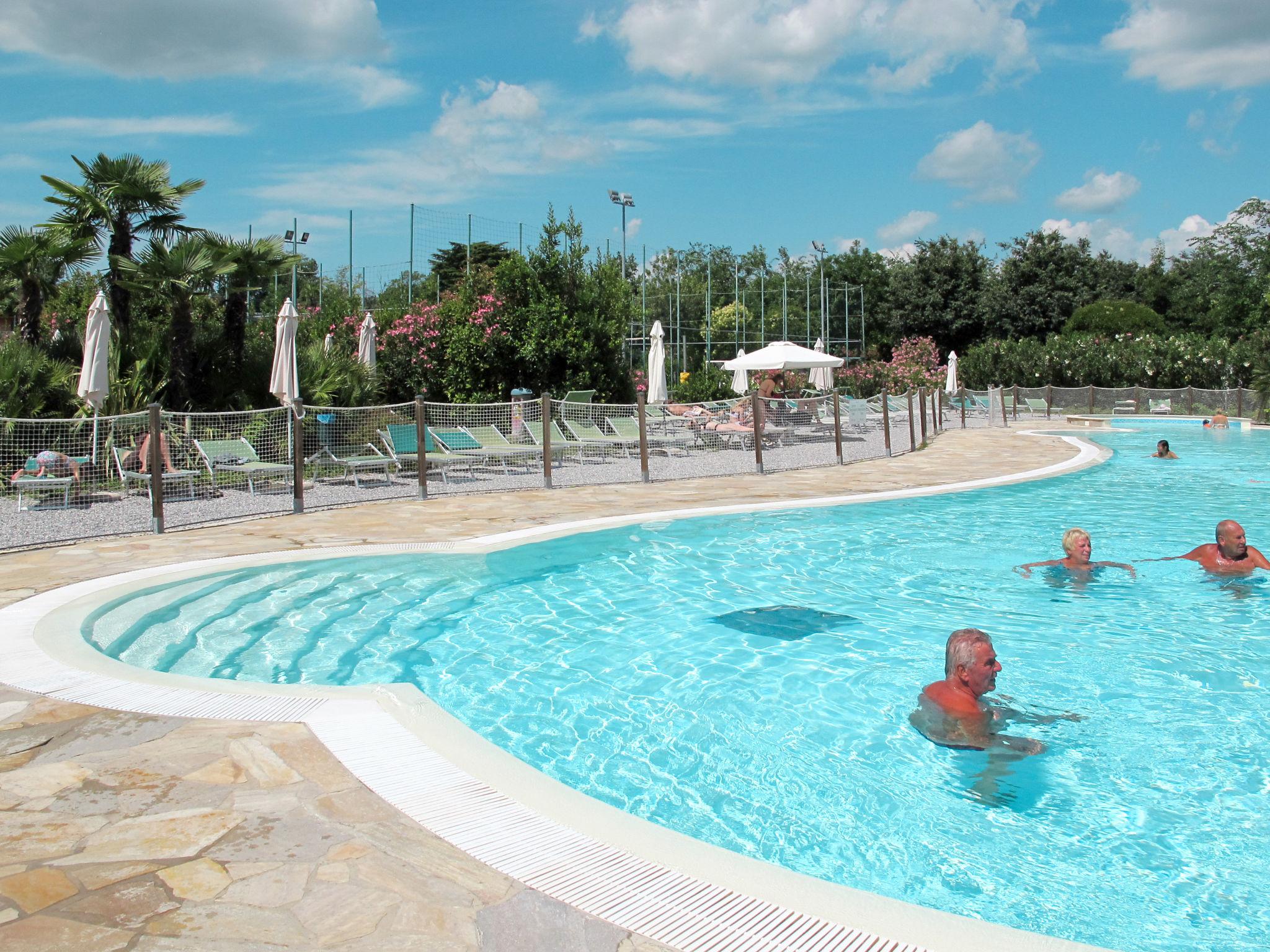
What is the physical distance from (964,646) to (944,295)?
45.2 metres

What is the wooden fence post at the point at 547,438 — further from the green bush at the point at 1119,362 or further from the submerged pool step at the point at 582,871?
the green bush at the point at 1119,362

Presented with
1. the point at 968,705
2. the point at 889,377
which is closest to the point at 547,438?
the point at 968,705

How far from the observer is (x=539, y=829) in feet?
10.4

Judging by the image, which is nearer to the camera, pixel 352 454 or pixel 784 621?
pixel 784 621

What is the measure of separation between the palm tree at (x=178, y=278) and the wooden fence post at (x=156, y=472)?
5.08m

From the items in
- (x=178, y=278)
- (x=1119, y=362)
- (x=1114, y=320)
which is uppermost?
(x=1114, y=320)

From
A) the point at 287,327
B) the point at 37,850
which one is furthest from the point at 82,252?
the point at 37,850

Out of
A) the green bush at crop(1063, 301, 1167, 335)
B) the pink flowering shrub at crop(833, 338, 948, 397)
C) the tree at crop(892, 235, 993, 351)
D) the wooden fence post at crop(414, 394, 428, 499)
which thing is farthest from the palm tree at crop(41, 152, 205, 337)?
the tree at crop(892, 235, 993, 351)

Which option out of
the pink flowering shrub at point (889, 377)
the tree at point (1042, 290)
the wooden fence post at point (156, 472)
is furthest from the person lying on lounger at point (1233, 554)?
the tree at point (1042, 290)

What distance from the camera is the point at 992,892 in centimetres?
371

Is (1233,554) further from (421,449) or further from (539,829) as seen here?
(421,449)

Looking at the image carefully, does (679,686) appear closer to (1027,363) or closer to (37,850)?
(37,850)

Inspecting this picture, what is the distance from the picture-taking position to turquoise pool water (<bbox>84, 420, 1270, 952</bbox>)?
3979 millimetres

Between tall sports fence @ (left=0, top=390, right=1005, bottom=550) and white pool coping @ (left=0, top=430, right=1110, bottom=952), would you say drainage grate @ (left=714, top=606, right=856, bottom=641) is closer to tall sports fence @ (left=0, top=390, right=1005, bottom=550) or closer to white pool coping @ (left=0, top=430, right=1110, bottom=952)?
white pool coping @ (left=0, top=430, right=1110, bottom=952)
